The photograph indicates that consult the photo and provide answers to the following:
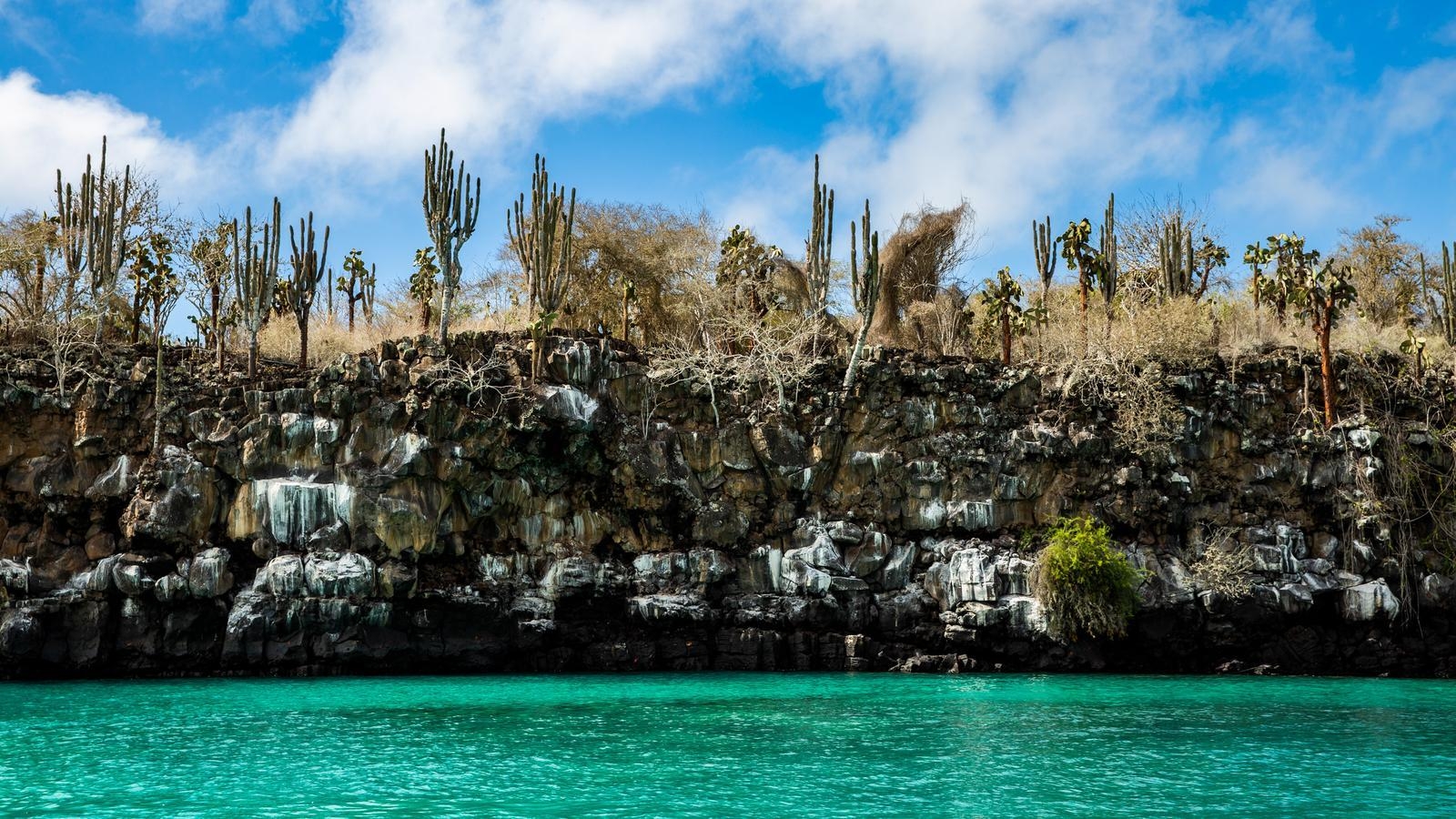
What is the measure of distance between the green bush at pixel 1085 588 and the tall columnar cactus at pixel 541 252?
45.3 feet

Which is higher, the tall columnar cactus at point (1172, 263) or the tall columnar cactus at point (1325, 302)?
the tall columnar cactus at point (1172, 263)

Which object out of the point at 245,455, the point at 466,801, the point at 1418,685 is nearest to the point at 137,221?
the point at 245,455

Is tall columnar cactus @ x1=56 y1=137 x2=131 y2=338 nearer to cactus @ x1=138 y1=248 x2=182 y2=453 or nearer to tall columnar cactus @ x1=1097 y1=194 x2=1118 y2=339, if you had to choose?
cactus @ x1=138 y1=248 x2=182 y2=453

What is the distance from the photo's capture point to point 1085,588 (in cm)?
2936

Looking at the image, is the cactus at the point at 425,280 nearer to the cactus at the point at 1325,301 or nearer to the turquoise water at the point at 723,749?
the turquoise water at the point at 723,749

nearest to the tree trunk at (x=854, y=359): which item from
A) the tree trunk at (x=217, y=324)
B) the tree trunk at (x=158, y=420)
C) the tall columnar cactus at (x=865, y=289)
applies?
the tall columnar cactus at (x=865, y=289)

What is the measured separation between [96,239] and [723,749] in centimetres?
2571

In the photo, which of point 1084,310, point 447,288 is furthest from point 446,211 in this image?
point 1084,310

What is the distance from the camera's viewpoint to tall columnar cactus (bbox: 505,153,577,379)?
101 ft

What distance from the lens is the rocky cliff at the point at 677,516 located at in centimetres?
2862

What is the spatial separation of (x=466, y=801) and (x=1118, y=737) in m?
10.5

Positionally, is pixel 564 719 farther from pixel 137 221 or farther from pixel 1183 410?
pixel 137 221

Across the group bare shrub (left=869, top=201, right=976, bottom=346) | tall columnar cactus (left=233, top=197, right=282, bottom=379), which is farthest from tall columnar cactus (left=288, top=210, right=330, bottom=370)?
bare shrub (left=869, top=201, right=976, bottom=346)

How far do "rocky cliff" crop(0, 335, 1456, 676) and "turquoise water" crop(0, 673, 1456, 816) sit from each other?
2.79m
